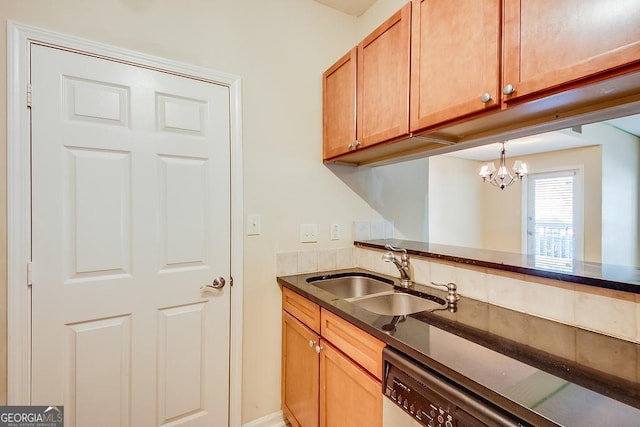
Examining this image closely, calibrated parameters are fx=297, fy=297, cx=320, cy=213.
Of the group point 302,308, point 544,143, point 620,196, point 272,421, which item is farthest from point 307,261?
point 544,143

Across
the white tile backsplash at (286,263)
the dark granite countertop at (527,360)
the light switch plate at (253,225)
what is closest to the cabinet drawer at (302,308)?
the white tile backsplash at (286,263)

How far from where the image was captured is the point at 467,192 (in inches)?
203

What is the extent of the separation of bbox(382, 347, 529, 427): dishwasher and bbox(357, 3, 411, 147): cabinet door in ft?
3.10

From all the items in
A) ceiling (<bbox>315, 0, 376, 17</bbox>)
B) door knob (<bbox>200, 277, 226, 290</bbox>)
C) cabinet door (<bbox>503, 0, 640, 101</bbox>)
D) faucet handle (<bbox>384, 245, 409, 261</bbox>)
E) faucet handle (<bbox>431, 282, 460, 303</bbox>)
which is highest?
ceiling (<bbox>315, 0, 376, 17</bbox>)

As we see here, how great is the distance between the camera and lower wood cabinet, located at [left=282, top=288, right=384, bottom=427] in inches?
42.7

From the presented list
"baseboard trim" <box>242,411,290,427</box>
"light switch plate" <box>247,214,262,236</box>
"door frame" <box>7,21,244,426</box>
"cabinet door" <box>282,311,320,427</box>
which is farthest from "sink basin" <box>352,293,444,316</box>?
"door frame" <box>7,21,244,426</box>

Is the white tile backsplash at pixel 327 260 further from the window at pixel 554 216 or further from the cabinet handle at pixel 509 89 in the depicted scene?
the window at pixel 554 216

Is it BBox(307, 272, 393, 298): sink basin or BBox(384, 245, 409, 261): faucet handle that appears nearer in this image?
BBox(384, 245, 409, 261): faucet handle

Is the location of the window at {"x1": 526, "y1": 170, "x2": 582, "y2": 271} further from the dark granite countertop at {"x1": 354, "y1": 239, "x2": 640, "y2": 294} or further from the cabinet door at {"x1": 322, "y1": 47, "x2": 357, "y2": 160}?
the cabinet door at {"x1": 322, "y1": 47, "x2": 357, "y2": 160}

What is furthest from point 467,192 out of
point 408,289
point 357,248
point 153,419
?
point 153,419

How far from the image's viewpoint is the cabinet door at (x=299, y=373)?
1.45 m

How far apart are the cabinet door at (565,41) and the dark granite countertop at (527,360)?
75 centimetres

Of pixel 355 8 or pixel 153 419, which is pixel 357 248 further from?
pixel 355 8

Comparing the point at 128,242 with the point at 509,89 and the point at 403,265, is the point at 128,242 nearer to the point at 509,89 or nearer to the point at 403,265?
the point at 403,265
